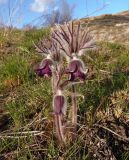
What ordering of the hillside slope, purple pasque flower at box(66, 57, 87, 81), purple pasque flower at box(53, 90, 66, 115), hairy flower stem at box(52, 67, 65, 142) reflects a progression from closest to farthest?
purple pasque flower at box(66, 57, 87, 81) < purple pasque flower at box(53, 90, 66, 115) < hairy flower stem at box(52, 67, 65, 142) < the hillside slope

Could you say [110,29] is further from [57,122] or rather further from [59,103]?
[59,103]

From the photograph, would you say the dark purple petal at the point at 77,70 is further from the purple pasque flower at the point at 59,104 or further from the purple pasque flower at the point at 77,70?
the purple pasque flower at the point at 59,104

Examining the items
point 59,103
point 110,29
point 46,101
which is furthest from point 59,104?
point 110,29

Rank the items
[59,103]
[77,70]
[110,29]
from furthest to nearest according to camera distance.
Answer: [110,29] → [59,103] → [77,70]

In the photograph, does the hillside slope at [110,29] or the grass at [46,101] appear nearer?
the grass at [46,101]

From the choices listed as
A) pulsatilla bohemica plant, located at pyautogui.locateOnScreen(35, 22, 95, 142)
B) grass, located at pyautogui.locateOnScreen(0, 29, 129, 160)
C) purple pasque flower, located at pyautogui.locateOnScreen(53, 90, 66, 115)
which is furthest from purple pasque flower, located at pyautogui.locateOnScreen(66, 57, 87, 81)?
grass, located at pyautogui.locateOnScreen(0, 29, 129, 160)

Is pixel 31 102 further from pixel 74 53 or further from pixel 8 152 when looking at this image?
pixel 74 53

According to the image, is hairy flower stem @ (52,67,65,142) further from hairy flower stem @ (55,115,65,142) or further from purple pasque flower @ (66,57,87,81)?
purple pasque flower @ (66,57,87,81)

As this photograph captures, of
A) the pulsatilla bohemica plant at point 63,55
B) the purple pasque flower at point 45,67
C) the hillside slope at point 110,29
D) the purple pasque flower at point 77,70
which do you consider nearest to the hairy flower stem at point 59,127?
the pulsatilla bohemica plant at point 63,55
